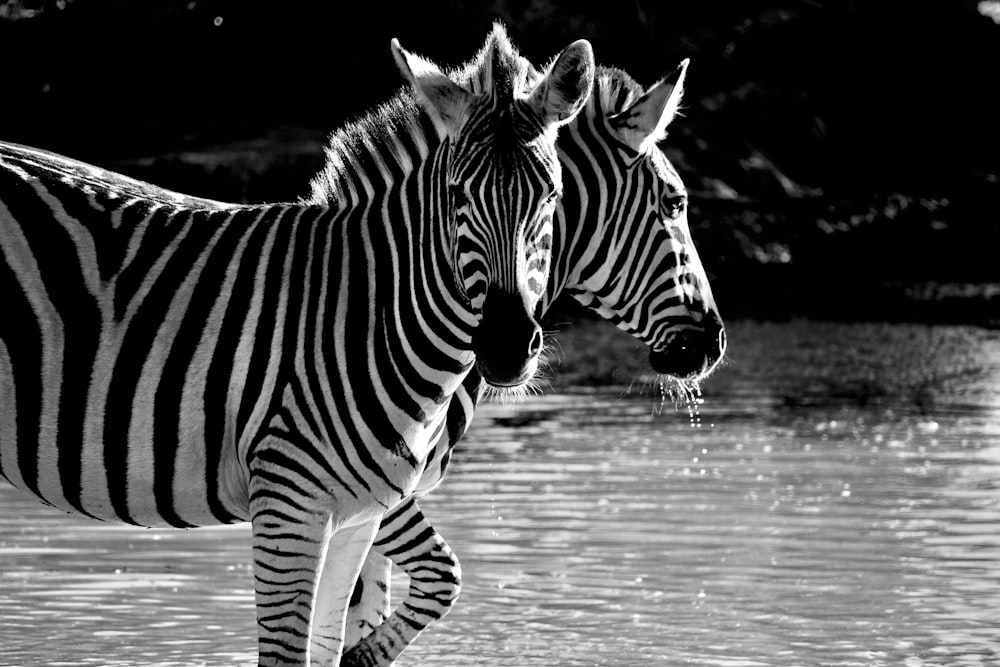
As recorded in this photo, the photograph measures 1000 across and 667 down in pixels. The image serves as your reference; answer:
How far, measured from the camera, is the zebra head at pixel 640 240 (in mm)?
6223

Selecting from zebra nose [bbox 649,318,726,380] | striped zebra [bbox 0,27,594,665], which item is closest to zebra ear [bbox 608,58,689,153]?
zebra nose [bbox 649,318,726,380]

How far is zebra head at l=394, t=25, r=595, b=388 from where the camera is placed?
4.46 metres

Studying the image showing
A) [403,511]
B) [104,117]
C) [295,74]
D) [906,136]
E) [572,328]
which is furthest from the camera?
[906,136]

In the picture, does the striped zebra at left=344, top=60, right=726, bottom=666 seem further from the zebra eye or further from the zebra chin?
the zebra chin

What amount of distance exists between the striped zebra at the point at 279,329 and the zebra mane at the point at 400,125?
0.03ft

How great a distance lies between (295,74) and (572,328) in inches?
354

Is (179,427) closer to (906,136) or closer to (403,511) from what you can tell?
(403,511)

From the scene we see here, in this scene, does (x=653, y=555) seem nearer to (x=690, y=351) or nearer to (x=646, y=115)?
(x=690, y=351)

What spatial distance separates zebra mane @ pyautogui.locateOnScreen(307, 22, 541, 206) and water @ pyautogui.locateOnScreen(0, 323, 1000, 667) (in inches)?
88.5

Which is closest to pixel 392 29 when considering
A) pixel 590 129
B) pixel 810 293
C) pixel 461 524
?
pixel 810 293

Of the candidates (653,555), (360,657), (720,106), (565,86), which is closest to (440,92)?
(565,86)

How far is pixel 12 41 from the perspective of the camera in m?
26.5

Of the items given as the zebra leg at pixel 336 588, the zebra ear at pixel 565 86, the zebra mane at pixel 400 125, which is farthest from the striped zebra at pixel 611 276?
the zebra ear at pixel 565 86

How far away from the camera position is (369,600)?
254 inches
